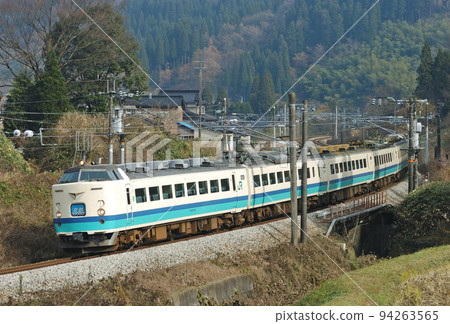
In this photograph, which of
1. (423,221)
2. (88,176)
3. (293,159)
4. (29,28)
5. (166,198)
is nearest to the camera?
(88,176)

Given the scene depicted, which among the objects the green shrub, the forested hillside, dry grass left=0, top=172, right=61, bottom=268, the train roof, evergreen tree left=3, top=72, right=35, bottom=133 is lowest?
the green shrub

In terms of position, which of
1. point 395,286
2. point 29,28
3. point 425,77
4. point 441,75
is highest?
point 29,28

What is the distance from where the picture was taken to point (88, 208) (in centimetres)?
1638

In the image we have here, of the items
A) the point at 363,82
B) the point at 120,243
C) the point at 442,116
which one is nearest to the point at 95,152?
the point at 120,243

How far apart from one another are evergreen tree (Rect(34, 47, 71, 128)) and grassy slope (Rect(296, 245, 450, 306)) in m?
23.7

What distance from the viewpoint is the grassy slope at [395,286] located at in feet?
45.0

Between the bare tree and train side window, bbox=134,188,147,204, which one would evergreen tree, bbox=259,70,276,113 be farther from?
train side window, bbox=134,188,147,204

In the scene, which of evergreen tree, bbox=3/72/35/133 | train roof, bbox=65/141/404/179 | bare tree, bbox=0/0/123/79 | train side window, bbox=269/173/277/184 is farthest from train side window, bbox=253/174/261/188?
bare tree, bbox=0/0/123/79

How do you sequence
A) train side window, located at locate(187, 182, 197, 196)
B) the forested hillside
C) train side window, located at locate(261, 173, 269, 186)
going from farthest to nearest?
the forested hillside, train side window, located at locate(261, 173, 269, 186), train side window, located at locate(187, 182, 197, 196)

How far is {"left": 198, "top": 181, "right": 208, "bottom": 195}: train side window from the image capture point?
20188mm

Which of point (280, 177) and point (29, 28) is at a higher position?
point (29, 28)

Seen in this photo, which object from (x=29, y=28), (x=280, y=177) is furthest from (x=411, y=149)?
(x=29, y=28)

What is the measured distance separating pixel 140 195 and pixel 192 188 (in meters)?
2.39

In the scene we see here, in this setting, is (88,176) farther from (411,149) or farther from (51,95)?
(51,95)
